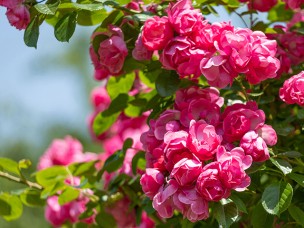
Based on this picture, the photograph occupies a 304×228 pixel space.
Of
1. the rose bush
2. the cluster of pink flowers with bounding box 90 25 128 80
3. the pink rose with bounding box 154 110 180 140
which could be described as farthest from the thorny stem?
the pink rose with bounding box 154 110 180 140

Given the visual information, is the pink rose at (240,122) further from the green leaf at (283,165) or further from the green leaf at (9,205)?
the green leaf at (9,205)

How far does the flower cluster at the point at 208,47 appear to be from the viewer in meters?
1.20

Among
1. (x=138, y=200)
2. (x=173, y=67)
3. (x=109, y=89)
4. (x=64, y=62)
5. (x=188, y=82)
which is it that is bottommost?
(x=64, y=62)

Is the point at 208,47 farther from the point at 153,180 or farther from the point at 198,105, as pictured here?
the point at 153,180

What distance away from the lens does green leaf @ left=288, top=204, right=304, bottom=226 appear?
1.22 metres

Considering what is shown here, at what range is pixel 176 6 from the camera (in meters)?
1.26

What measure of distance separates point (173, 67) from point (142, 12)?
171 millimetres

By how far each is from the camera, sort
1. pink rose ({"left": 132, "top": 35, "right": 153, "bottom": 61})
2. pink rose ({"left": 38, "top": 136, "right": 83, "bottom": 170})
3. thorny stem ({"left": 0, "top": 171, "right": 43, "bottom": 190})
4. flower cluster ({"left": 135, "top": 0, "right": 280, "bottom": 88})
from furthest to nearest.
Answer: pink rose ({"left": 38, "top": 136, "right": 83, "bottom": 170}) < thorny stem ({"left": 0, "top": 171, "right": 43, "bottom": 190}) < pink rose ({"left": 132, "top": 35, "right": 153, "bottom": 61}) < flower cluster ({"left": 135, "top": 0, "right": 280, "bottom": 88})

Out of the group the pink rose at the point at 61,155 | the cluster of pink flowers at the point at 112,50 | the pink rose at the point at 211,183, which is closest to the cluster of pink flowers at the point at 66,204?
the pink rose at the point at 61,155

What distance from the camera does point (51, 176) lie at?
1.72m

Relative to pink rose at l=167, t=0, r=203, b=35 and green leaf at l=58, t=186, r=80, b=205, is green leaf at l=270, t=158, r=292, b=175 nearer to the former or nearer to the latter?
pink rose at l=167, t=0, r=203, b=35

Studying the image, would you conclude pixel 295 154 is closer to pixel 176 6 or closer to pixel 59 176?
pixel 176 6

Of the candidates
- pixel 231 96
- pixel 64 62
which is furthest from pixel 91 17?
pixel 64 62

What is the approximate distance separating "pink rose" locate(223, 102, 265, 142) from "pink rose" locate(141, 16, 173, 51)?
0.55 ft
